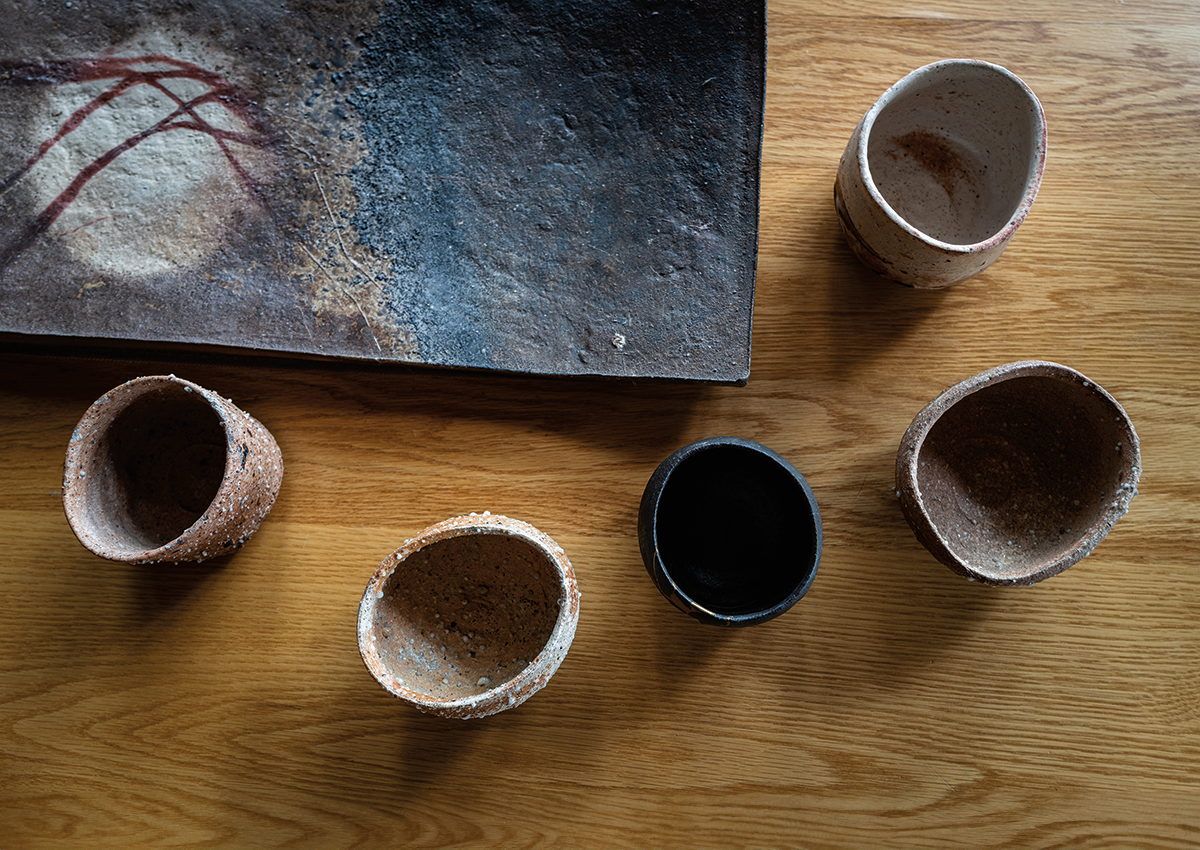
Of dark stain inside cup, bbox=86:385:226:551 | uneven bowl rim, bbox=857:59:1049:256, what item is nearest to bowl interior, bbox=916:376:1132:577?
uneven bowl rim, bbox=857:59:1049:256

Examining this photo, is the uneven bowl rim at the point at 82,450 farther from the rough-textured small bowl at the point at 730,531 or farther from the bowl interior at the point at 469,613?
the rough-textured small bowl at the point at 730,531

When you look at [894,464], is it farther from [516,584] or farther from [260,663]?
[260,663]

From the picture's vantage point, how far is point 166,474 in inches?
45.2

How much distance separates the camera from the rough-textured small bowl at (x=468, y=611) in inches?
40.9

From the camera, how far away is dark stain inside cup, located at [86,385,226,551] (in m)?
1.09

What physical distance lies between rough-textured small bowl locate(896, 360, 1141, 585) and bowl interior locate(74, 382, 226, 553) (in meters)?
1.08

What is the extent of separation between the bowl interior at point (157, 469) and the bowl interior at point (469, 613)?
0.38 m

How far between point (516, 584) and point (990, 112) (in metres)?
1.04

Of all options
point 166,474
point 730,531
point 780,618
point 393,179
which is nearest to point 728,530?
point 730,531

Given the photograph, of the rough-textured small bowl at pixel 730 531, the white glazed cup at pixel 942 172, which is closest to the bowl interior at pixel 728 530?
the rough-textured small bowl at pixel 730 531

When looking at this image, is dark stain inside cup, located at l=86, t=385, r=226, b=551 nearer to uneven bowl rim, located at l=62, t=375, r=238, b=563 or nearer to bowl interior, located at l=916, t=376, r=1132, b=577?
uneven bowl rim, located at l=62, t=375, r=238, b=563

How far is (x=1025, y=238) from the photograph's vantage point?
46.7 inches

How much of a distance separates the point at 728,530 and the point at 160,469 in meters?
0.91

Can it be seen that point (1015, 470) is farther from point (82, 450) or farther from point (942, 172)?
point (82, 450)
